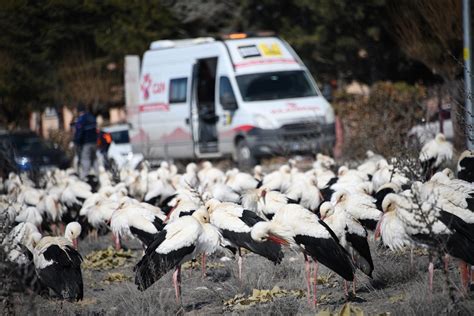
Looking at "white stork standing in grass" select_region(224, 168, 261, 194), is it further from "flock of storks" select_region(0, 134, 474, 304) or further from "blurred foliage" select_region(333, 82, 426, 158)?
"blurred foliage" select_region(333, 82, 426, 158)

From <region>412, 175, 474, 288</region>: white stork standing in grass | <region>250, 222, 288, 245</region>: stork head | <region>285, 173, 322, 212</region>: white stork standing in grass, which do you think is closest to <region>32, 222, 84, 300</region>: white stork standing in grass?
<region>250, 222, 288, 245</region>: stork head

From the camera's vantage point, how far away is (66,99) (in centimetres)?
3544

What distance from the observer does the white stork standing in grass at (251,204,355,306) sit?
856 centimetres

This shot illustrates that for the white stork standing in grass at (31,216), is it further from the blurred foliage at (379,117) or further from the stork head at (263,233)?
the blurred foliage at (379,117)

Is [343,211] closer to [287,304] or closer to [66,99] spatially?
[287,304]

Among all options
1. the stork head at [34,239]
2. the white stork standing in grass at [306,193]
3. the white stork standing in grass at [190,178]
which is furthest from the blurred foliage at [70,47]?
the stork head at [34,239]

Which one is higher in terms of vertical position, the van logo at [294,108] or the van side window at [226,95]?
the van side window at [226,95]

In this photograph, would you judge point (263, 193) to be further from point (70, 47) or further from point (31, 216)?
point (70, 47)

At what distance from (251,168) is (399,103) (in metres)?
3.45

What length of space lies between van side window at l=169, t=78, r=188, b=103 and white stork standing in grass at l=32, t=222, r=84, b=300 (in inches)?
485

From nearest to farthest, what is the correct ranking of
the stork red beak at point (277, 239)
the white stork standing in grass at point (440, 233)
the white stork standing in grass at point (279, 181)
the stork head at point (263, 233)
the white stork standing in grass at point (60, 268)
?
the white stork standing in grass at point (440, 233), the stork head at point (263, 233), the stork red beak at point (277, 239), the white stork standing in grass at point (60, 268), the white stork standing in grass at point (279, 181)

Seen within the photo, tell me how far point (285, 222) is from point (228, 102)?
11693 mm

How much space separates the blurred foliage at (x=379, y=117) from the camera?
18.0 metres

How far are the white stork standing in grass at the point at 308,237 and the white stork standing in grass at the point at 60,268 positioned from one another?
1907 millimetres
